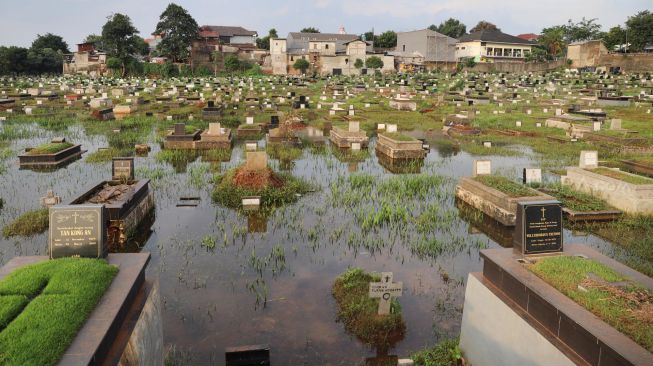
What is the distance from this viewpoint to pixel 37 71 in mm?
85625

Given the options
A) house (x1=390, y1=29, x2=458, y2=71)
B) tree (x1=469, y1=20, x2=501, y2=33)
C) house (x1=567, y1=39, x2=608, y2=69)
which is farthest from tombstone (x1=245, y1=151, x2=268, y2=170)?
Result: tree (x1=469, y1=20, x2=501, y2=33)

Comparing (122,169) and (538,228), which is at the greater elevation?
(122,169)

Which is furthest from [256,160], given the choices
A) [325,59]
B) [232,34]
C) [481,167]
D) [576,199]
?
[232,34]

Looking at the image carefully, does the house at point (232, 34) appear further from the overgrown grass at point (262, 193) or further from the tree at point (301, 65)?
the overgrown grass at point (262, 193)

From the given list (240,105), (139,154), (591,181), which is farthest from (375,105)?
(591,181)

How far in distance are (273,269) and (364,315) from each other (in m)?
2.77

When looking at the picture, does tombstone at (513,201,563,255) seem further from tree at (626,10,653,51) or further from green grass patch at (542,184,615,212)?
tree at (626,10,653,51)

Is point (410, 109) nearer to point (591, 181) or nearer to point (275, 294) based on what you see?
point (591, 181)

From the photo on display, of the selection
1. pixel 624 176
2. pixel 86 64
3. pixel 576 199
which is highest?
pixel 86 64

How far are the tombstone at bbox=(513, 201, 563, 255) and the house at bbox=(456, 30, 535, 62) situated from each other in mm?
97256

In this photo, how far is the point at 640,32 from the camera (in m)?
82.9

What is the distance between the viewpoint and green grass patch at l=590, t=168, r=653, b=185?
1474 cm

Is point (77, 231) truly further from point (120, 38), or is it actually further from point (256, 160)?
point (120, 38)

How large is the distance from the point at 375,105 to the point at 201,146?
74.3ft
